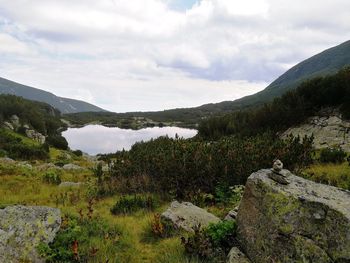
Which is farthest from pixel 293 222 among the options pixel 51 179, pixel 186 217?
pixel 51 179

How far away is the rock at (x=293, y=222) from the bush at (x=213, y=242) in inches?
10.7

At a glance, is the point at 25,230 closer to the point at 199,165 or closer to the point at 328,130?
the point at 199,165

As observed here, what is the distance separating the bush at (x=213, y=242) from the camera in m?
5.54

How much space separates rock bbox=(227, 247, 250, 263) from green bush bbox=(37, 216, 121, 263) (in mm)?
1861

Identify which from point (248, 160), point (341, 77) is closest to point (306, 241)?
point (248, 160)

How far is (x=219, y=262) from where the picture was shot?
5309 millimetres

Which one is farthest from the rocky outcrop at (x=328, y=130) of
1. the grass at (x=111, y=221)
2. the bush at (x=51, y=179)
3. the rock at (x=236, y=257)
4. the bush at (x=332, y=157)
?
the rock at (x=236, y=257)

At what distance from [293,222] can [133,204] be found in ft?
16.4

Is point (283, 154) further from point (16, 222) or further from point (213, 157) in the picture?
point (16, 222)

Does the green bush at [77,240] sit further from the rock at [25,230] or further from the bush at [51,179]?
the bush at [51,179]

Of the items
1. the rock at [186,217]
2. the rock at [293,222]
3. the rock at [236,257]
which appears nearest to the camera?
the rock at [293,222]

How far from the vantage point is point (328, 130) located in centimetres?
2066

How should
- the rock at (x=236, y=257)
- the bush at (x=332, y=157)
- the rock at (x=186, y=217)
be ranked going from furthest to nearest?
the bush at (x=332, y=157) < the rock at (x=186, y=217) < the rock at (x=236, y=257)

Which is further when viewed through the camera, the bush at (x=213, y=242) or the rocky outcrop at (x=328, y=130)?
the rocky outcrop at (x=328, y=130)
